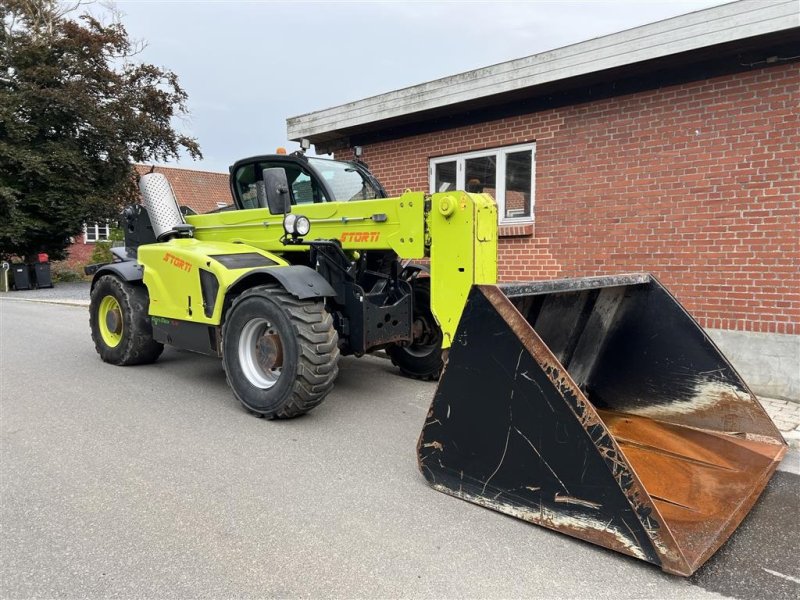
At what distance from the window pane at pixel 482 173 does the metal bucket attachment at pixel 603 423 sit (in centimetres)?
382

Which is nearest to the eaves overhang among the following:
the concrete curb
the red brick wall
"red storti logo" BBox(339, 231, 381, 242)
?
the red brick wall

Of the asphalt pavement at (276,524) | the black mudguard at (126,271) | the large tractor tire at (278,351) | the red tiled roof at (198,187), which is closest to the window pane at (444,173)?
the black mudguard at (126,271)

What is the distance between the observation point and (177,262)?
5457 millimetres

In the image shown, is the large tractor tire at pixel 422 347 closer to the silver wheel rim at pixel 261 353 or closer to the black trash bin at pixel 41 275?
the silver wheel rim at pixel 261 353

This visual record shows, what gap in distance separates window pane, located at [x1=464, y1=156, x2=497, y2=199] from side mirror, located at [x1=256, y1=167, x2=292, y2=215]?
3.36 m

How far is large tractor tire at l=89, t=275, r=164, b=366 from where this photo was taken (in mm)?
6211

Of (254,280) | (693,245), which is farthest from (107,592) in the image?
(693,245)

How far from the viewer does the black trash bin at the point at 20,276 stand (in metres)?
19.9

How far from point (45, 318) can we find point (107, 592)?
10865 mm

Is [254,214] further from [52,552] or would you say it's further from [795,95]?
[795,95]

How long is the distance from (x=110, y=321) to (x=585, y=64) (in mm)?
6136

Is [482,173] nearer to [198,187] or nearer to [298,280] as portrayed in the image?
[298,280]

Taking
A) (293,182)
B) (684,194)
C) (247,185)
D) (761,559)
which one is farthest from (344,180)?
(761,559)

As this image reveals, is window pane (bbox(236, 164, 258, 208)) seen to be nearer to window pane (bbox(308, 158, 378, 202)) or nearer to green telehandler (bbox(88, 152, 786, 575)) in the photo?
green telehandler (bbox(88, 152, 786, 575))
